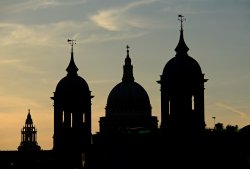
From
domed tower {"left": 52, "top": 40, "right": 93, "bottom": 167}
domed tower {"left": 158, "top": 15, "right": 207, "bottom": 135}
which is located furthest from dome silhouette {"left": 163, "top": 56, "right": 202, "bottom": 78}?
domed tower {"left": 52, "top": 40, "right": 93, "bottom": 167}

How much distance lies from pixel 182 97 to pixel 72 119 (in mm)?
29718

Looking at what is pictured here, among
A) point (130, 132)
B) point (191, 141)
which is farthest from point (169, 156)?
point (130, 132)

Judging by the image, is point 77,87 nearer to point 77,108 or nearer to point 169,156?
point 77,108

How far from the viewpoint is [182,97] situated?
166 meters

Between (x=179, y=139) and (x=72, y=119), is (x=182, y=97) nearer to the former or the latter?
(x=179, y=139)

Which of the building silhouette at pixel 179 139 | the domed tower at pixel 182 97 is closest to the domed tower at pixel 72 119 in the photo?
the building silhouette at pixel 179 139

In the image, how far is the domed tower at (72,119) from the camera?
19075cm

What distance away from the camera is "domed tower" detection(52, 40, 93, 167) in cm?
19075

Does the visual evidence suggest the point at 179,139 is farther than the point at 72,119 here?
No

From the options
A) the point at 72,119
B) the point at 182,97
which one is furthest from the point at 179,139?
the point at 72,119

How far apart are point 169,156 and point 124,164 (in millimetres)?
12011

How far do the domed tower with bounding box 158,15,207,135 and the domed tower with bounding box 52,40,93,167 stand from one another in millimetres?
25947

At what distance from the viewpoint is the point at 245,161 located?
16062cm

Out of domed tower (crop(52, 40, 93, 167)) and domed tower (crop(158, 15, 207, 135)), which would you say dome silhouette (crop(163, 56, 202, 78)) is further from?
domed tower (crop(52, 40, 93, 167))
